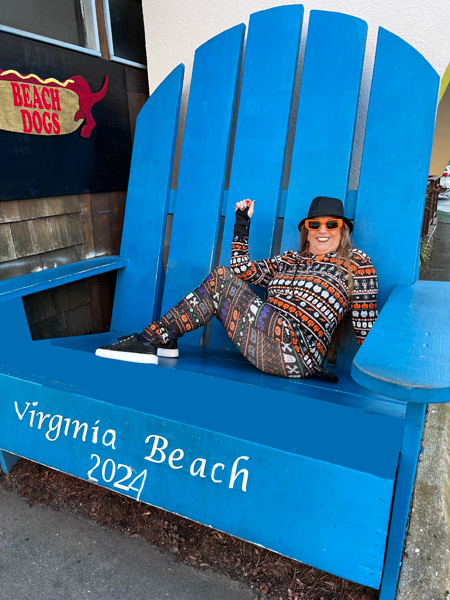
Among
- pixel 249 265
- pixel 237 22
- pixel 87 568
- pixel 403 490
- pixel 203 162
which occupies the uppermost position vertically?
pixel 237 22

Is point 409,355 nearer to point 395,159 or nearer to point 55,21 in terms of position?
point 395,159

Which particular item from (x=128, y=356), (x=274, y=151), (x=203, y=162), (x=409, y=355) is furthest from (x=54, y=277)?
(x=409, y=355)

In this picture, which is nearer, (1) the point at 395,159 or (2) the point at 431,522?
(2) the point at 431,522

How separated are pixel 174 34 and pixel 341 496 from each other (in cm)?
227

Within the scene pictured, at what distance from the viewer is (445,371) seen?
0.81 meters

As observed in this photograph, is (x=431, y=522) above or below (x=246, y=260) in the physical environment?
below

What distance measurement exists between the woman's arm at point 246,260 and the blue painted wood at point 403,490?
37.7 inches

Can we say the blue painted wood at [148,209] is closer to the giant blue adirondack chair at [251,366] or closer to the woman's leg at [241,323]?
the giant blue adirondack chair at [251,366]

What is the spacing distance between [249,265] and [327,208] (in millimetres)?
390

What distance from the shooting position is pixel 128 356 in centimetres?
151

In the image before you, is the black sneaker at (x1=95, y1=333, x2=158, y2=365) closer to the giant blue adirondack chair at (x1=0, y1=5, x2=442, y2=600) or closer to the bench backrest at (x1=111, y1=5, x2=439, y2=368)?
the giant blue adirondack chair at (x1=0, y1=5, x2=442, y2=600)

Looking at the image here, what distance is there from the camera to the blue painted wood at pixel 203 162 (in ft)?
6.49

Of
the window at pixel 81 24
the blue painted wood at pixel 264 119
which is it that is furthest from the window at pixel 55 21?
the blue painted wood at pixel 264 119

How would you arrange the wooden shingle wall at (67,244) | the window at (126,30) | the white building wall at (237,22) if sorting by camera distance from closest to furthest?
1. the white building wall at (237,22)
2. the wooden shingle wall at (67,244)
3. the window at (126,30)
